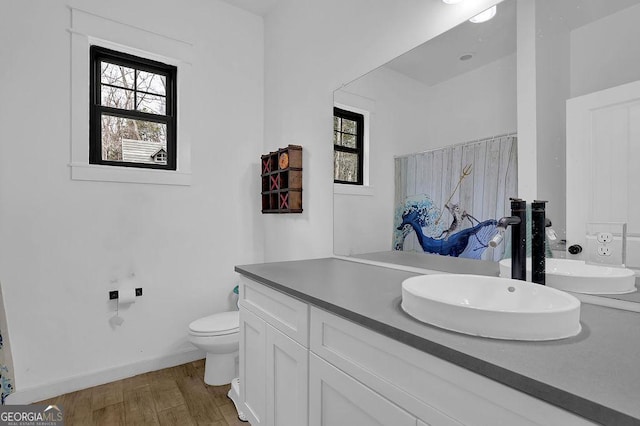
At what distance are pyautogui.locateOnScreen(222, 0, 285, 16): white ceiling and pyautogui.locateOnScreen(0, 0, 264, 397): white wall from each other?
0.27 feet

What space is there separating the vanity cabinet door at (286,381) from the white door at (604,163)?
3.38 ft

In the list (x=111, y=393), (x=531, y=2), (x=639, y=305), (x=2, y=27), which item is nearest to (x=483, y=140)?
(x=531, y=2)

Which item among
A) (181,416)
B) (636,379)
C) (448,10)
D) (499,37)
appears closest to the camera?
(636,379)

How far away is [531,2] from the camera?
1.18 metres

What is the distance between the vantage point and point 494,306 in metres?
1.01

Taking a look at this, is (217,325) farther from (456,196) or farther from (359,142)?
(456,196)

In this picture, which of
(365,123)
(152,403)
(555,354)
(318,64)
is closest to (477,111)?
(365,123)

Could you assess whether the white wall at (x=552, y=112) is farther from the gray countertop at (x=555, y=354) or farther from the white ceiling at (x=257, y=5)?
the white ceiling at (x=257, y=5)

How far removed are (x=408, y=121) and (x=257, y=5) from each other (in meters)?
1.98

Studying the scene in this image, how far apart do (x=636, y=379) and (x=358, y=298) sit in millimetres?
682

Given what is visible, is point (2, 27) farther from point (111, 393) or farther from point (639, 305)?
point (639, 305)

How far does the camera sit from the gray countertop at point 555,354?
1.65 ft

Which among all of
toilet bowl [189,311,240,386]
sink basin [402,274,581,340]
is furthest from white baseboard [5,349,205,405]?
sink basin [402,274,581,340]

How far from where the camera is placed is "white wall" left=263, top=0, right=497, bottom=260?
1.63m
